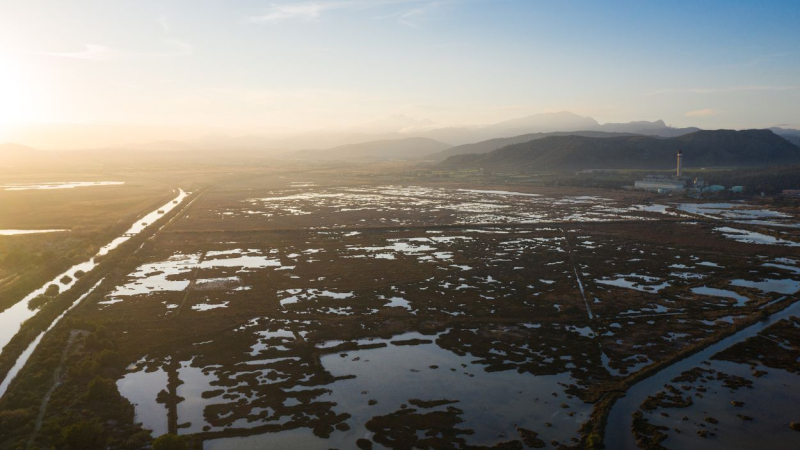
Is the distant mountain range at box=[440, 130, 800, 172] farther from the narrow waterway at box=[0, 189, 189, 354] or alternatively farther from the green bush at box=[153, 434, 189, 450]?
the green bush at box=[153, 434, 189, 450]

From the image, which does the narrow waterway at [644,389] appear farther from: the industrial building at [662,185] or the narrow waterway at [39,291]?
the industrial building at [662,185]

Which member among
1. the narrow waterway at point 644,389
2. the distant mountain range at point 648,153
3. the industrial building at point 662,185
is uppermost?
the distant mountain range at point 648,153

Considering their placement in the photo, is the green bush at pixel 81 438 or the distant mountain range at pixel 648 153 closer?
the green bush at pixel 81 438

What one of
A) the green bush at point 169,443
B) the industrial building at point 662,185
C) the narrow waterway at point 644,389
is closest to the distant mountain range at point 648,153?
the industrial building at point 662,185

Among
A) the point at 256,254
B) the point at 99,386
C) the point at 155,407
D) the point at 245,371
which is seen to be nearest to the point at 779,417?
the point at 245,371

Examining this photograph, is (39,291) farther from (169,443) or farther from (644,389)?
(644,389)

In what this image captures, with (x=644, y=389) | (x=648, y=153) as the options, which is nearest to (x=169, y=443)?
(x=644, y=389)
